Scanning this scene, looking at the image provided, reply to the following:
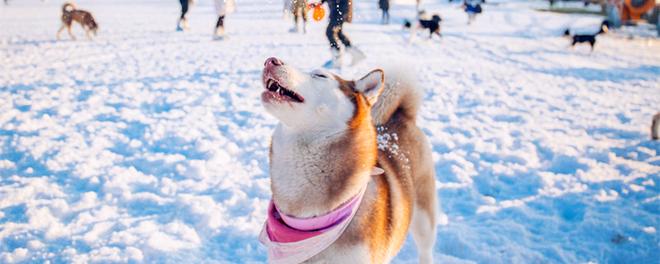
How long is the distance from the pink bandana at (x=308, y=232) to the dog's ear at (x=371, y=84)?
0.44 meters

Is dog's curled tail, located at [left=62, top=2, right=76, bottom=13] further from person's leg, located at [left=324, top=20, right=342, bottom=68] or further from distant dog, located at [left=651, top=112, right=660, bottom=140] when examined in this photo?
distant dog, located at [left=651, top=112, right=660, bottom=140]

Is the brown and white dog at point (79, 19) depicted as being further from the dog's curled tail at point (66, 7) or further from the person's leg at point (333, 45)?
the person's leg at point (333, 45)

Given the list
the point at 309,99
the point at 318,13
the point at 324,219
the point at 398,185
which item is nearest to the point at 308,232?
the point at 324,219

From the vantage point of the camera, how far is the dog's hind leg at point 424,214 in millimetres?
2539

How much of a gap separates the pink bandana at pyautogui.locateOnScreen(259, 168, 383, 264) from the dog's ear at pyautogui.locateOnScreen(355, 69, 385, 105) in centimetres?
44

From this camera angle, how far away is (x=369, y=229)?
6.07ft

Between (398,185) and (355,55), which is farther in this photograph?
(355,55)

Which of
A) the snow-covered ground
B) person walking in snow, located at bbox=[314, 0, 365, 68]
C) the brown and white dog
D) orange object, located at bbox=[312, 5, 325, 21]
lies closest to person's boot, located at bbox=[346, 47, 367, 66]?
person walking in snow, located at bbox=[314, 0, 365, 68]

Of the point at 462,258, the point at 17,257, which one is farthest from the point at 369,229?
the point at 17,257

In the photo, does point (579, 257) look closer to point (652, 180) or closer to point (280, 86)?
point (652, 180)

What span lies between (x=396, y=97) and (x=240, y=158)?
221cm

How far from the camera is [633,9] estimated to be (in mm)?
20172

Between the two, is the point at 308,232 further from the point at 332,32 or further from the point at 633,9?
the point at 633,9

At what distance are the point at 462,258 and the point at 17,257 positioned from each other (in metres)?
2.99
